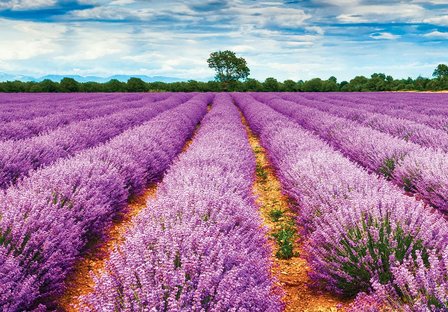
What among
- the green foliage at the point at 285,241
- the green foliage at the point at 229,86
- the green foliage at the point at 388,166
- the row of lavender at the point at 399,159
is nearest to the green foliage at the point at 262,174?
the row of lavender at the point at 399,159

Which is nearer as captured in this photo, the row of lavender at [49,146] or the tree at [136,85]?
the row of lavender at [49,146]

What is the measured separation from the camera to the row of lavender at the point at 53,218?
2299 mm

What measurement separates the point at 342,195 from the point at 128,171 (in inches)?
120

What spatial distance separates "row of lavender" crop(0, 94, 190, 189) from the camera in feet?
16.3

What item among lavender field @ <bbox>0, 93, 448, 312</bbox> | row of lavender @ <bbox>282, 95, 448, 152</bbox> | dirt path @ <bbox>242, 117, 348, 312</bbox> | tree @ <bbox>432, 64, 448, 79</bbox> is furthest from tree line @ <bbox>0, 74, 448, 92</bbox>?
dirt path @ <bbox>242, 117, 348, 312</bbox>

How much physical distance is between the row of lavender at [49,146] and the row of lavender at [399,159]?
14.2 feet

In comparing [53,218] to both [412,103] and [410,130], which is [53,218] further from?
[412,103]

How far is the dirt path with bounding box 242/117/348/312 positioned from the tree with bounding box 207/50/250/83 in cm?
6216

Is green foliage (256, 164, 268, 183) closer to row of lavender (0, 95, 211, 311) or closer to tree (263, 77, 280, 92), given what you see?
row of lavender (0, 95, 211, 311)

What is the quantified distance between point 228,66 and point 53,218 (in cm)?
6644

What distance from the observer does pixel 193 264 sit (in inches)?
73.6

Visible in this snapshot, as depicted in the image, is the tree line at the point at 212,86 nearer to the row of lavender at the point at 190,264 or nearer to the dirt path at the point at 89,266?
the dirt path at the point at 89,266

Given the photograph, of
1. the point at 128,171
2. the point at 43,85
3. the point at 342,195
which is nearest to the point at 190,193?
the point at 342,195

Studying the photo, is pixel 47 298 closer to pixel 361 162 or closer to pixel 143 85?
pixel 361 162
